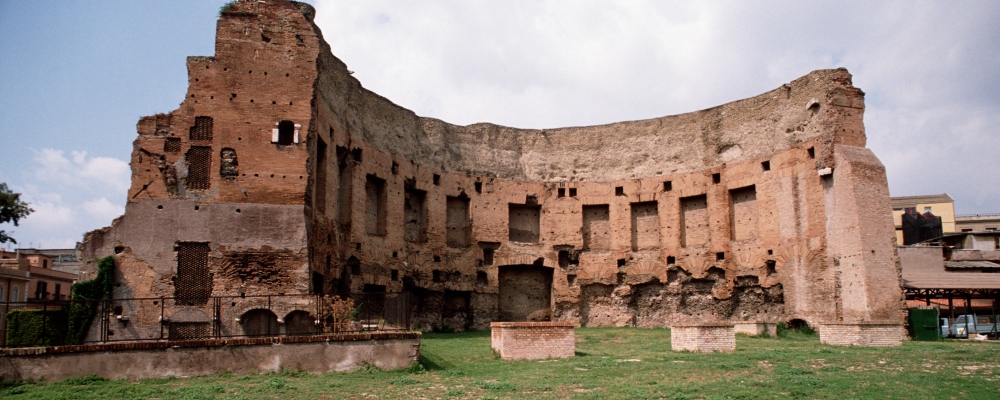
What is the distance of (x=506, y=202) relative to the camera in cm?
3262

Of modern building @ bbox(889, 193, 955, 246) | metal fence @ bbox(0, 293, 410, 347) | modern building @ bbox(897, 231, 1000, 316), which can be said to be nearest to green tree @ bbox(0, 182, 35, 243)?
metal fence @ bbox(0, 293, 410, 347)

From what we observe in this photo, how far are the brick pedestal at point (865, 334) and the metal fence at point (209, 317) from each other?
11.9 meters

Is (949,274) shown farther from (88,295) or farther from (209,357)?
(88,295)

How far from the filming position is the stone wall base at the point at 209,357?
12.6 metres

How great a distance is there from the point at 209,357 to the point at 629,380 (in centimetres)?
765

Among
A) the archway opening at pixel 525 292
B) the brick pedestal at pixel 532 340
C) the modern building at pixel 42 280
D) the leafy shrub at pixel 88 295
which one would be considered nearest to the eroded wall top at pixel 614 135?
the archway opening at pixel 525 292

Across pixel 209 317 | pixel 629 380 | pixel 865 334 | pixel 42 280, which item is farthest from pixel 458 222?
pixel 42 280

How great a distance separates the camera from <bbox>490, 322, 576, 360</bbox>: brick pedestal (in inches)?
623

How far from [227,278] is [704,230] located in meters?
19.9

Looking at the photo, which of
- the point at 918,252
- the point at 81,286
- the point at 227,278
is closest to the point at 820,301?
the point at 918,252

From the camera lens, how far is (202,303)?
19547 millimetres

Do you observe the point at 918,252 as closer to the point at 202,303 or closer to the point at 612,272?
the point at 612,272

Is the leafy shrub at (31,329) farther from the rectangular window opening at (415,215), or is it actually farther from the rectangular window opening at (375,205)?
the rectangular window opening at (415,215)

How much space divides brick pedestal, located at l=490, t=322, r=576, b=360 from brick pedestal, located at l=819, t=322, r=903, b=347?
26.3 ft
